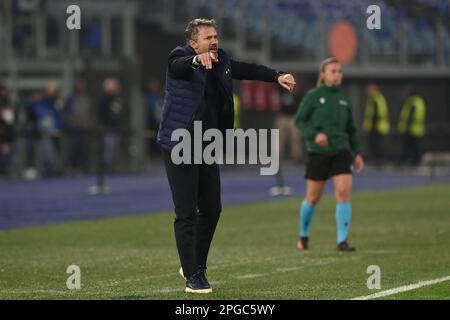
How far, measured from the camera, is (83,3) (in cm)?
3450

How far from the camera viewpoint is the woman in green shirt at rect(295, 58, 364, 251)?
15.3 m

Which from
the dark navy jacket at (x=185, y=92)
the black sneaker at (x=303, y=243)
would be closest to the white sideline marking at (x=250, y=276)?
the dark navy jacket at (x=185, y=92)

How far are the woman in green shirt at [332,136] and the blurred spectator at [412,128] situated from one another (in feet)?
68.1

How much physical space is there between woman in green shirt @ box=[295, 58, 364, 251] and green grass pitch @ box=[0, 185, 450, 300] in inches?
21.3

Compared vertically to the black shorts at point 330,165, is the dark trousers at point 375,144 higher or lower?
lower

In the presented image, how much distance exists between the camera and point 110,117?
107ft

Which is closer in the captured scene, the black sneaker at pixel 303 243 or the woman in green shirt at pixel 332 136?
the woman in green shirt at pixel 332 136

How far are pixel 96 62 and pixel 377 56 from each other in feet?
29.3

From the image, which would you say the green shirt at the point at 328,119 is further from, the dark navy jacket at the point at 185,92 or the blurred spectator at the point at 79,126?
the blurred spectator at the point at 79,126

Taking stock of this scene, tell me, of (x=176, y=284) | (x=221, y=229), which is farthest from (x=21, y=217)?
(x=176, y=284)

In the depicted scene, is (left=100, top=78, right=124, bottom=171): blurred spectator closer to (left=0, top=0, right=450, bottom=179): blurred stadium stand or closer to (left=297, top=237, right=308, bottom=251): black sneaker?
(left=0, top=0, right=450, bottom=179): blurred stadium stand

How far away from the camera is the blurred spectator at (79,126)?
32.6 m
